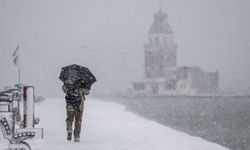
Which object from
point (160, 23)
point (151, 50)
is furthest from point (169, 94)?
point (160, 23)

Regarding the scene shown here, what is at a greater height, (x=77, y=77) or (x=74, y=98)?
(x=77, y=77)

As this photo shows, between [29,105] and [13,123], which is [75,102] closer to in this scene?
[29,105]

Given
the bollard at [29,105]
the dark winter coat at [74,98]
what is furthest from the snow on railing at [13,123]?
the dark winter coat at [74,98]

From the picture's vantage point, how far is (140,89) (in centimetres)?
17112

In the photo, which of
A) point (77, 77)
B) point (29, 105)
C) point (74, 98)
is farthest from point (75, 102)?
point (29, 105)

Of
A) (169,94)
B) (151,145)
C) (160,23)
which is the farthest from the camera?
(160,23)

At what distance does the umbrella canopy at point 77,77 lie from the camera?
11617mm

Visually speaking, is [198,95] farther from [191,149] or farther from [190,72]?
[191,149]

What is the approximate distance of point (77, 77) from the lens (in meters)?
11.6

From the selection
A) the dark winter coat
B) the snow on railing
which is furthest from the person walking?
the snow on railing

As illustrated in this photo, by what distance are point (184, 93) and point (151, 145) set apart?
160m

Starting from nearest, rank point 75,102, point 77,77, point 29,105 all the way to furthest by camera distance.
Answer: point 29,105
point 75,102
point 77,77

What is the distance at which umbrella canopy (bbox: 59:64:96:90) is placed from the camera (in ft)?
38.1

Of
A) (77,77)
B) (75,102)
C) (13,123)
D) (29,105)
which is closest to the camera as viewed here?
(13,123)
